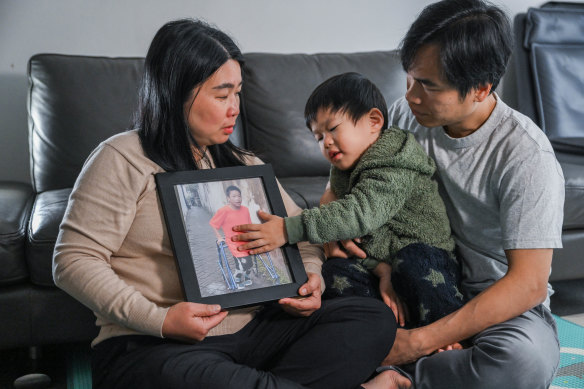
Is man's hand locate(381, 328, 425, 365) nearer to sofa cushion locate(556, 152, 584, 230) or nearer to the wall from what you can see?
sofa cushion locate(556, 152, 584, 230)

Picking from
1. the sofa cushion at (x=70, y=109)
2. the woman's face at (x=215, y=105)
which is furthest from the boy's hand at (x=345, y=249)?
the sofa cushion at (x=70, y=109)

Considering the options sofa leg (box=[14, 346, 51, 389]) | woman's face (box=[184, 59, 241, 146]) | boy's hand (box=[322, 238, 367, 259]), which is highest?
woman's face (box=[184, 59, 241, 146])

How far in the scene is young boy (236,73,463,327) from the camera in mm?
1265

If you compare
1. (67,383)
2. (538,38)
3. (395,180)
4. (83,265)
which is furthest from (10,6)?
(538,38)

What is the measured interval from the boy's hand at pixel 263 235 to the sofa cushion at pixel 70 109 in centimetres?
101

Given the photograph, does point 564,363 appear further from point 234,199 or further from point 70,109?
point 70,109

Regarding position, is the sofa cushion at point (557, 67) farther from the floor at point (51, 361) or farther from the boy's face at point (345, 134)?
the boy's face at point (345, 134)

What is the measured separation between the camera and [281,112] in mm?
2283

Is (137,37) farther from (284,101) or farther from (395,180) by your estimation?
(395,180)

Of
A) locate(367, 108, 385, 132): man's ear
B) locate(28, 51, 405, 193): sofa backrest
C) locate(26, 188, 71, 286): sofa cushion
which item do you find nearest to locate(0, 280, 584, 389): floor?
locate(26, 188, 71, 286): sofa cushion

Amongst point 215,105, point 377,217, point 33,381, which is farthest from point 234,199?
point 33,381

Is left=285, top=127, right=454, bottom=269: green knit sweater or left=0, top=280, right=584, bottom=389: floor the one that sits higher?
left=285, top=127, right=454, bottom=269: green knit sweater

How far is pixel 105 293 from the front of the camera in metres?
1.10

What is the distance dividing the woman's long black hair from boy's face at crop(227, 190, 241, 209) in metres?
0.11
